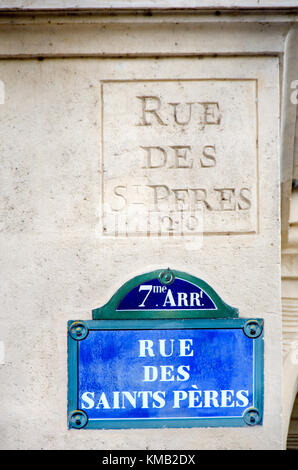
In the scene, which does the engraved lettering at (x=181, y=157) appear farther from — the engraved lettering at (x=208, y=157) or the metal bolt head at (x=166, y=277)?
the metal bolt head at (x=166, y=277)

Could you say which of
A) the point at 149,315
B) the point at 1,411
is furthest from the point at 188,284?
the point at 1,411

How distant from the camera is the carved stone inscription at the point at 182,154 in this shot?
1.78 meters

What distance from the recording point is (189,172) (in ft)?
5.85

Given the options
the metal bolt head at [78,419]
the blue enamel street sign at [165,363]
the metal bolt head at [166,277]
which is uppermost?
the metal bolt head at [166,277]

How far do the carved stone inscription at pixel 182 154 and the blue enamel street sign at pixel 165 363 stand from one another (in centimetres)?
24

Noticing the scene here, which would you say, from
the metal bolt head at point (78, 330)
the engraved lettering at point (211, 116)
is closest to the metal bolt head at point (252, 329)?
the metal bolt head at point (78, 330)

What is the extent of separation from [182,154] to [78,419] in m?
1.02

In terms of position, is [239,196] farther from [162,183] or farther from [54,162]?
[54,162]

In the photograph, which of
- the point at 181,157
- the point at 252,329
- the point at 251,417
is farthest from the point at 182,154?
the point at 251,417

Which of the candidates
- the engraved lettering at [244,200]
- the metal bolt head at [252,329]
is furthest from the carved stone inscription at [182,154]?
the metal bolt head at [252,329]

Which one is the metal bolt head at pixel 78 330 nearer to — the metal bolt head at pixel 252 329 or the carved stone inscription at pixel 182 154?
the carved stone inscription at pixel 182 154

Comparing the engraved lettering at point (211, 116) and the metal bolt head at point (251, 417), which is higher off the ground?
the engraved lettering at point (211, 116)

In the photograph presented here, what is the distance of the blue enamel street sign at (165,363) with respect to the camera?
174 cm

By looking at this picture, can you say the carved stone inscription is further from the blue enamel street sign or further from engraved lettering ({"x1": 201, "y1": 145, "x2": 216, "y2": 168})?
the blue enamel street sign
